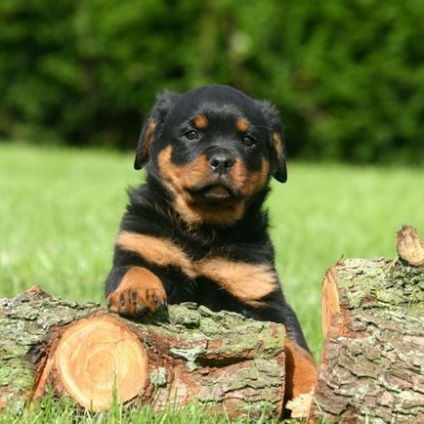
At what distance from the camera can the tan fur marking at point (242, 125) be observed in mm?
3840

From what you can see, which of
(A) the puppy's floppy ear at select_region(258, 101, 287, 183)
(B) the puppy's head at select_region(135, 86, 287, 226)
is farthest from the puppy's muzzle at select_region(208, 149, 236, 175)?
(A) the puppy's floppy ear at select_region(258, 101, 287, 183)

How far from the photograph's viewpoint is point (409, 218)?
8430 millimetres

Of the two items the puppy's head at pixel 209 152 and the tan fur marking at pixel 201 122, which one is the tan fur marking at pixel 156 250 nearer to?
the puppy's head at pixel 209 152

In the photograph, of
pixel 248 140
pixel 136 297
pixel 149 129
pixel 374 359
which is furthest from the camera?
pixel 149 129

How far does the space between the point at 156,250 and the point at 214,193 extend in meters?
0.34

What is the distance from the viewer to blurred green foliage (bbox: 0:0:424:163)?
46.5ft

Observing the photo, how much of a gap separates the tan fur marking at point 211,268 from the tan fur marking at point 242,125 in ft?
1.82

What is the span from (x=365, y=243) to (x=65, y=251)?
2.16 meters

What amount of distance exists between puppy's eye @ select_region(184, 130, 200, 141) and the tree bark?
1.12 m

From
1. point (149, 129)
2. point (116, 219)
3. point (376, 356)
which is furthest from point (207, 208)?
point (116, 219)

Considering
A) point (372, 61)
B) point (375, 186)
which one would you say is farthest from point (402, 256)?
point (372, 61)

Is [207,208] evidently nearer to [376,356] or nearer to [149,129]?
[149,129]

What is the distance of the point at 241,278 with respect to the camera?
140 inches

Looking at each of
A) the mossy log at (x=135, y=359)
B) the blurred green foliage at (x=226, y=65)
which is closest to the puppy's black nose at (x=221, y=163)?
the mossy log at (x=135, y=359)
